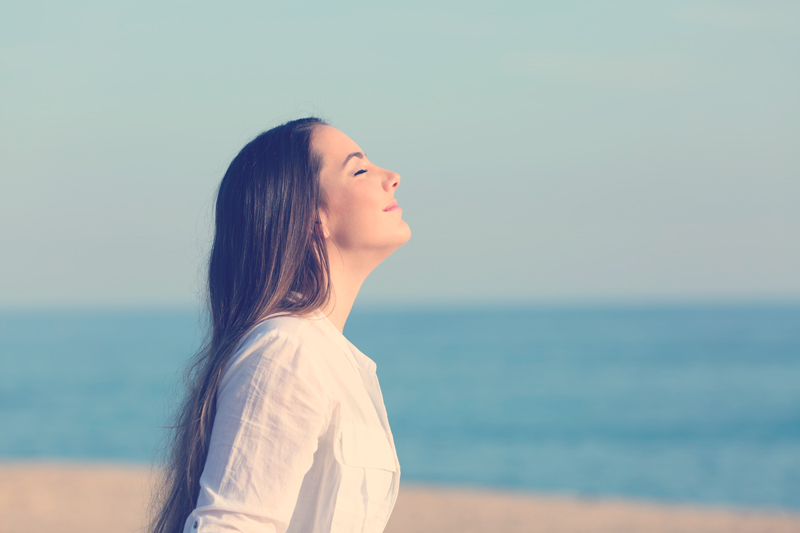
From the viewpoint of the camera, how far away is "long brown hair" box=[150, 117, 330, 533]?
5.30ft

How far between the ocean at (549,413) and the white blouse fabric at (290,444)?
986 millimetres

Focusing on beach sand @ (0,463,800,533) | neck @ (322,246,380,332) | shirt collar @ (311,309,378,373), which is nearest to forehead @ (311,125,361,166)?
neck @ (322,246,380,332)

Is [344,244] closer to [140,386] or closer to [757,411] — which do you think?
[757,411]

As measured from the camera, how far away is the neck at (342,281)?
1781 mm

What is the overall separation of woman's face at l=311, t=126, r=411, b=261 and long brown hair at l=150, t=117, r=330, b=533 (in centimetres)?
3

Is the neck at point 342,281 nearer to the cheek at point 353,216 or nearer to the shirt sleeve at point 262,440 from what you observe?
the cheek at point 353,216

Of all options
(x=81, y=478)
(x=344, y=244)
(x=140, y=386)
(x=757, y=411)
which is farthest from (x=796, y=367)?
(x=344, y=244)

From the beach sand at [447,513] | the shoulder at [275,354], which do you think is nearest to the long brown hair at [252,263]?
the shoulder at [275,354]

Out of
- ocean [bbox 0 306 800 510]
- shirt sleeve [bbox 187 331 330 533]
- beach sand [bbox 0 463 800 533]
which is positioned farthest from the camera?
ocean [bbox 0 306 800 510]

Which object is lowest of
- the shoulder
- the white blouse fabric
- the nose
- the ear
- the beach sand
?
the beach sand

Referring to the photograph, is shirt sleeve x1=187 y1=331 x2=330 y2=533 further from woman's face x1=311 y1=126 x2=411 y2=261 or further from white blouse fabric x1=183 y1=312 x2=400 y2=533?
woman's face x1=311 y1=126 x2=411 y2=261

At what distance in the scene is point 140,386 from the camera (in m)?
42.2

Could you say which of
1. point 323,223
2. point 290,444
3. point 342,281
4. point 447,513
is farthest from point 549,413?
point 290,444

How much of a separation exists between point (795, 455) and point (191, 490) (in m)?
26.4
